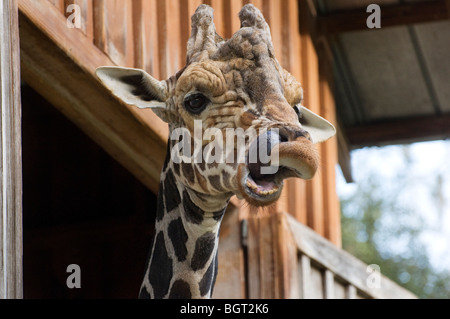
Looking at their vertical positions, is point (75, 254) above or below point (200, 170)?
above

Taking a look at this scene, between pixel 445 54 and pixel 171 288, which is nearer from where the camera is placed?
pixel 171 288

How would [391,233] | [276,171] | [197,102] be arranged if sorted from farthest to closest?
[391,233] → [197,102] → [276,171]

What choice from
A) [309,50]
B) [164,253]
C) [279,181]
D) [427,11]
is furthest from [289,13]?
[279,181]

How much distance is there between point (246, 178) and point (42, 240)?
4.83 meters

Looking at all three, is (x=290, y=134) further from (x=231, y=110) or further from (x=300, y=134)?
(x=231, y=110)

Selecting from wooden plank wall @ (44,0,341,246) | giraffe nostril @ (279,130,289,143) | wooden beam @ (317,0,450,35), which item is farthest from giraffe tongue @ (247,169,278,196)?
wooden beam @ (317,0,450,35)

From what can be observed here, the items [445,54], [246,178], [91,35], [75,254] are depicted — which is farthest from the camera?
[445,54]

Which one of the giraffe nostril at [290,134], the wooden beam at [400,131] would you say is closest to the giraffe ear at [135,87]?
the giraffe nostril at [290,134]

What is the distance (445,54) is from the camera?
41.5 ft

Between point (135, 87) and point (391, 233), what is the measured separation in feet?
78.6

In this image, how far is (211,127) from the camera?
263 inches

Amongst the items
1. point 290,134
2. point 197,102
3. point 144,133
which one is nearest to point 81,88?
point 144,133
